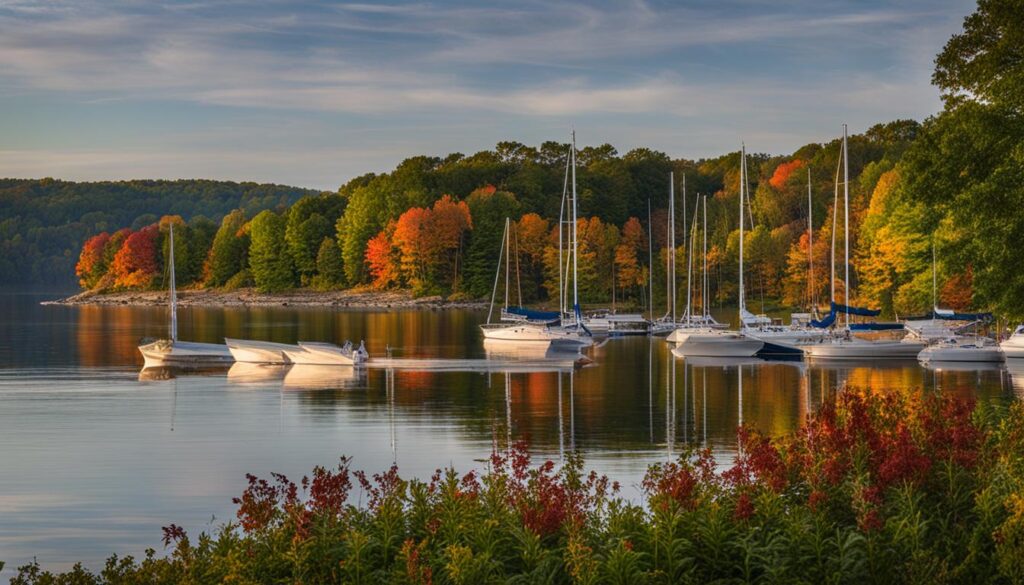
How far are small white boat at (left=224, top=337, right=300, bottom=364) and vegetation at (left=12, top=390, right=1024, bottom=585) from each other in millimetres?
36947

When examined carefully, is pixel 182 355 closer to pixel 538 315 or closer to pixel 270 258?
pixel 538 315

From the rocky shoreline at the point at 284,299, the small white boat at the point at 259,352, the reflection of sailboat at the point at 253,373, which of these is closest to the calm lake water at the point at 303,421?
the reflection of sailboat at the point at 253,373

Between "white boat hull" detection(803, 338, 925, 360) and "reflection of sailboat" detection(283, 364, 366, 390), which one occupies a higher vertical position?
"white boat hull" detection(803, 338, 925, 360)

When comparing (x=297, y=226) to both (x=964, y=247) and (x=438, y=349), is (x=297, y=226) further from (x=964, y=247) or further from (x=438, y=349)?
(x=964, y=247)

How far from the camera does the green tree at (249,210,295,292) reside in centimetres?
14525

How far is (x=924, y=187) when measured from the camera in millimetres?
27266

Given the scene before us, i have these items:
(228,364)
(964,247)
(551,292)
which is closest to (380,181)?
(551,292)

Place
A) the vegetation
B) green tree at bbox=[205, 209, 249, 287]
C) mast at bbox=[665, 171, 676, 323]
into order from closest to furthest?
1. the vegetation
2. mast at bbox=[665, 171, 676, 323]
3. green tree at bbox=[205, 209, 249, 287]

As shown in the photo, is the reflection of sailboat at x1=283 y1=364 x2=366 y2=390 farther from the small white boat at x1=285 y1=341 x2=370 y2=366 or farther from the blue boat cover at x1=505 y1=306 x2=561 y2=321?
the blue boat cover at x1=505 y1=306 x2=561 y2=321

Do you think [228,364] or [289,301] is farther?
[289,301]

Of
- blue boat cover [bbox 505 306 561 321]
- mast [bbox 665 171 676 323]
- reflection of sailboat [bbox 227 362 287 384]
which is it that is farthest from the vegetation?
mast [bbox 665 171 676 323]

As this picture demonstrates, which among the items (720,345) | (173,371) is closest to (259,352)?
(173,371)

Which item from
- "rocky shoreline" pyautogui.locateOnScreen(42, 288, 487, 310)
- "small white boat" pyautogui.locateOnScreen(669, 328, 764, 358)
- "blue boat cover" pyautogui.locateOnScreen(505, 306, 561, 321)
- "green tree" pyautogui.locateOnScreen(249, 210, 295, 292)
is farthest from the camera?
"green tree" pyautogui.locateOnScreen(249, 210, 295, 292)

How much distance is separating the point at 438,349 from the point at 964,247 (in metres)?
34.1
